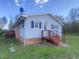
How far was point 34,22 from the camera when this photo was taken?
18703 mm

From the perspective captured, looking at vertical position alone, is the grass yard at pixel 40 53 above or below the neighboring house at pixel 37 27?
below

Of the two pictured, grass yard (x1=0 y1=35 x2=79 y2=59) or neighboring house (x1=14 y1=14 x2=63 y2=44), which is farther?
neighboring house (x1=14 y1=14 x2=63 y2=44)

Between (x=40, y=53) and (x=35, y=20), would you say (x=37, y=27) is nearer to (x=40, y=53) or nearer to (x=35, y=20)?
(x=35, y=20)

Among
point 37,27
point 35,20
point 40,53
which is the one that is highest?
point 35,20

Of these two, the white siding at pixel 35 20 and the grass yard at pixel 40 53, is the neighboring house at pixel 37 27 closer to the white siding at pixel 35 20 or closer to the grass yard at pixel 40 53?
the white siding at pixel 35 20

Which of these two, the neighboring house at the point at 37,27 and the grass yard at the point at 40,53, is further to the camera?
the neighboring house at the point at 37,27

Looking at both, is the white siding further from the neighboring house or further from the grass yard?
the grass yard

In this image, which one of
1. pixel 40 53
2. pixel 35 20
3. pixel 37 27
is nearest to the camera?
pixel 40 53

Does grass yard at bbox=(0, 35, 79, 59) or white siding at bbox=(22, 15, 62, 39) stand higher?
white siding at bbox=(22, 15, 62, 39)

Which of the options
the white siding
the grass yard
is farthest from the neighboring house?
the grass yard

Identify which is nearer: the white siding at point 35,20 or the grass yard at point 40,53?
the grass yard at point 40,53

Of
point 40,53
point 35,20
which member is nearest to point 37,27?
point 35,20

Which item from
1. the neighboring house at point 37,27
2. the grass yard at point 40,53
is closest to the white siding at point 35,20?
the neighboring house at point 37,27

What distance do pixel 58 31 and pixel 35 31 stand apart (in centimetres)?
327
